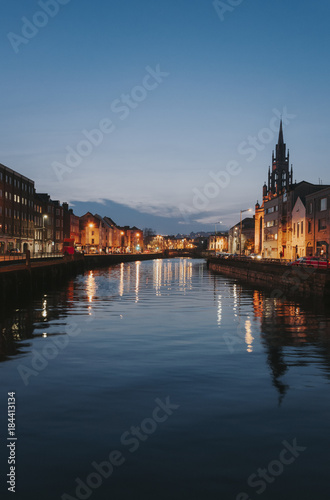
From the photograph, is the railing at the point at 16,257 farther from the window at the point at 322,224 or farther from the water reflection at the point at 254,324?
the window at the point at 322,224

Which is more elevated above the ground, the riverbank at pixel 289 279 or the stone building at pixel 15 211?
the stone building at pixel 15 211

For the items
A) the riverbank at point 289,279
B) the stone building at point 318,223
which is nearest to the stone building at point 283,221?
the stone building at point 318,223

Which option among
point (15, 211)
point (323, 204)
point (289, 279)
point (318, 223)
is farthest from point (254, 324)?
point (15, 211)

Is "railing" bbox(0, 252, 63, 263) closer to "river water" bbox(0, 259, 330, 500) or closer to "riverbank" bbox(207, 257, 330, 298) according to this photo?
"riverbank" bbox(207, 257, 330, 298)

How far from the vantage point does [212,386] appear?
46.1 feet

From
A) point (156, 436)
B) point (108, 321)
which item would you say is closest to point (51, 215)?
point (108, 321)

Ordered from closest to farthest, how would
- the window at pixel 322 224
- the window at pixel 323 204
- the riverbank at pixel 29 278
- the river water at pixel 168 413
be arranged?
the river water at pixel 168 413 → the riverbank at pixel 29 278 → the window at pixel 322 224 → the window at pixel 323 204

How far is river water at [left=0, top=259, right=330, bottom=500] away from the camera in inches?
325

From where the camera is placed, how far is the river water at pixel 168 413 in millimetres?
8266

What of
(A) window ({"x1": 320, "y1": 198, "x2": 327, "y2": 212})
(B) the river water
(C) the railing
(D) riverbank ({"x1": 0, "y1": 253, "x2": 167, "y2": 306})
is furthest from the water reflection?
(A) window ({"x1": 320, "y1": 198, "x2": 327, "y2": 212})

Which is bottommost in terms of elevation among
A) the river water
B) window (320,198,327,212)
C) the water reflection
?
the water reflection

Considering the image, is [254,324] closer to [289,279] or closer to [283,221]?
[289,279]

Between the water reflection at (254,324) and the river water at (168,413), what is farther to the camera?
the water reflection at (254,324)

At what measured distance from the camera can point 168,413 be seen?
11688 mm
